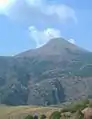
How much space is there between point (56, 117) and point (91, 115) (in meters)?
11.3

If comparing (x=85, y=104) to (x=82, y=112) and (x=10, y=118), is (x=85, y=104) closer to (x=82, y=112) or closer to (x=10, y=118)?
(x=82, y=112)

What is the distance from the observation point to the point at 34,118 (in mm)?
63156

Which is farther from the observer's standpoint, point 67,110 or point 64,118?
point 67,110

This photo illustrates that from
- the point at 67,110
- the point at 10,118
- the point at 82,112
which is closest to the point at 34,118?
the point at 67,110

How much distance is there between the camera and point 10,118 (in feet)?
609

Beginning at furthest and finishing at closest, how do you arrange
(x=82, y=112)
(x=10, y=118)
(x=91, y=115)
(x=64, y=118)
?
(x=10, y=118) → (x=64, y=118) → (x=82, y=112) → (x=91, y=115)

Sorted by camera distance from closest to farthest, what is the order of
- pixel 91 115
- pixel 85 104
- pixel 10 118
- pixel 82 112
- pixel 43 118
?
pixel 91 115, pixel 82 112, pixel 85 104, pixel 43 118, pixel 10 118

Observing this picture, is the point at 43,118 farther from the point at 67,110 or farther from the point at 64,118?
the point at 64,118

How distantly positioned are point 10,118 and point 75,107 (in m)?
134

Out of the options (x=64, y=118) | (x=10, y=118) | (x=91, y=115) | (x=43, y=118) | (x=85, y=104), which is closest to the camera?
(x=91, y=115)

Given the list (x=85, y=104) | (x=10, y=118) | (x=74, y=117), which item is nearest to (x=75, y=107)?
(x=85, y=104)

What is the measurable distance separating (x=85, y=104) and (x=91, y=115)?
11577mm

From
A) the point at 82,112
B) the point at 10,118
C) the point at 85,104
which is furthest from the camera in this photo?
the point at 10,118

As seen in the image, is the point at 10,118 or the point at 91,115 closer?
the point at 91,115
